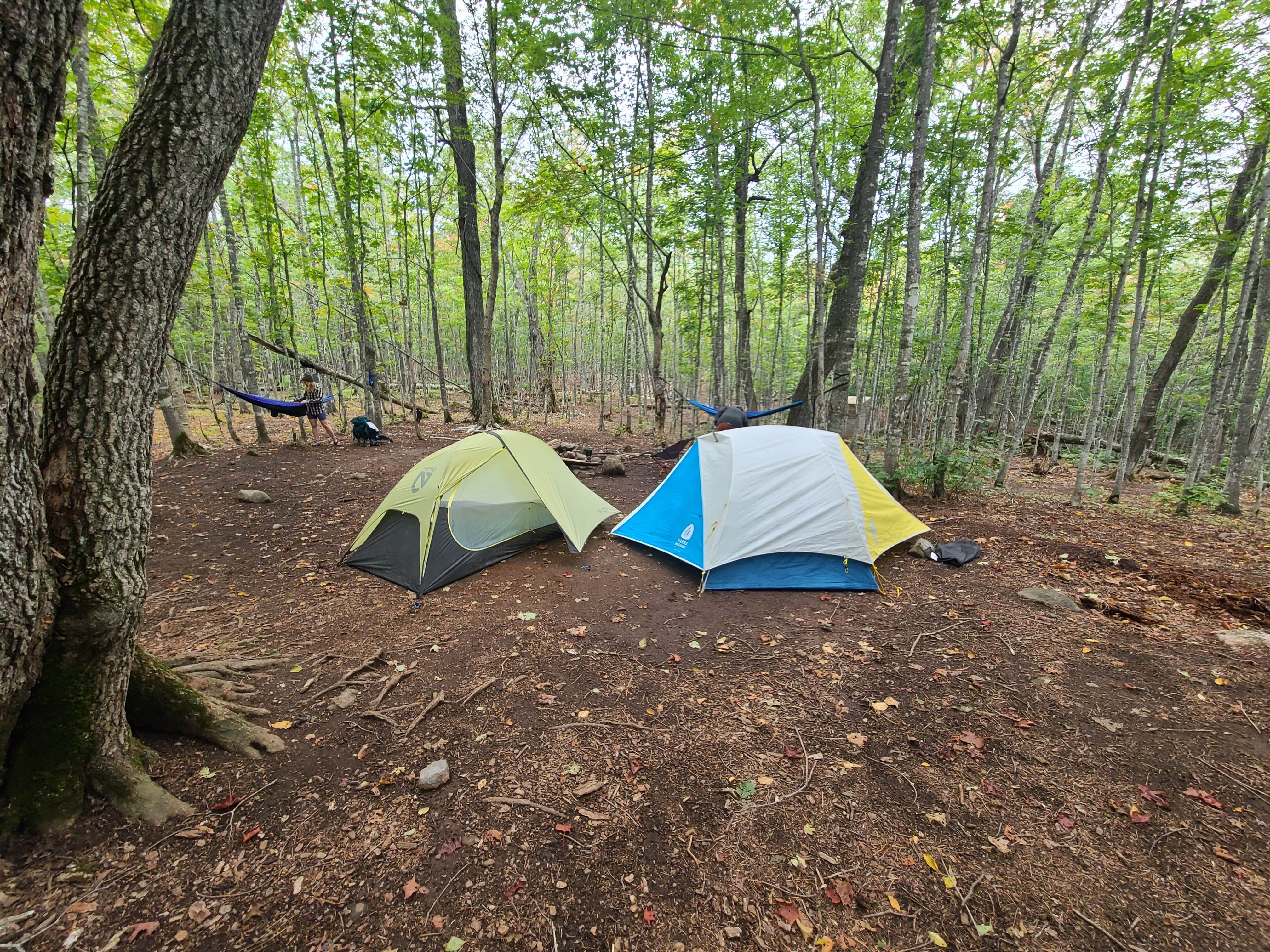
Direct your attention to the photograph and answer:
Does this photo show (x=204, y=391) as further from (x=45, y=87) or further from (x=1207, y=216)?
(x=1207, y=216)

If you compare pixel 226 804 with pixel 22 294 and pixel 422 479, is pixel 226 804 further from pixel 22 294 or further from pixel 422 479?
pixel 422 479

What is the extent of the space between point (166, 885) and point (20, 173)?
2380 mm

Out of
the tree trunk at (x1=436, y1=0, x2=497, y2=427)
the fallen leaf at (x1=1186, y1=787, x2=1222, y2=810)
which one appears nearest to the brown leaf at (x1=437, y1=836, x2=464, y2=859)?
the fallen leaf at (x1=1186, y1=787, x2=1222, y2=810)

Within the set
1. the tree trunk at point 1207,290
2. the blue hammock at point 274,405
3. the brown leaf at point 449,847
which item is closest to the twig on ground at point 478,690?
the brown leaf at point 449,847

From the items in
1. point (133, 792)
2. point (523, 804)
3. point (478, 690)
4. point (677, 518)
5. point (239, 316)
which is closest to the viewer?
point (133, 792)

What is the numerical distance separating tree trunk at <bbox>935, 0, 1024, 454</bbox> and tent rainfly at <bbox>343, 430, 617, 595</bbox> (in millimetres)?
5551

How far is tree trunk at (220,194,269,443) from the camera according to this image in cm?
952

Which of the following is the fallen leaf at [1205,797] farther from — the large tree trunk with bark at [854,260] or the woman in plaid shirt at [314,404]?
the woman in plaid shirt at [314,404]

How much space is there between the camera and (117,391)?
1709 millimetres

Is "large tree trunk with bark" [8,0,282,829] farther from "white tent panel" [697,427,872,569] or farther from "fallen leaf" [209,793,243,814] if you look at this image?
"white tent panel" [697,427,872,569]

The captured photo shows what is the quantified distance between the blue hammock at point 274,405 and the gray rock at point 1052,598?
10.9m

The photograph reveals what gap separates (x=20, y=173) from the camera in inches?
52.8

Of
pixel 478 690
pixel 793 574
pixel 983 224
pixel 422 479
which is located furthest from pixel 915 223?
pixel 478 690

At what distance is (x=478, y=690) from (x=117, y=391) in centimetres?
224
